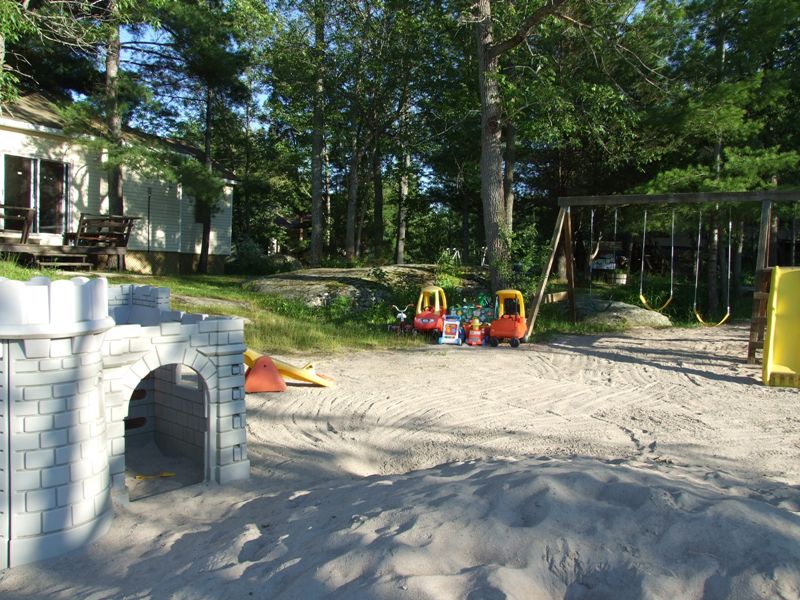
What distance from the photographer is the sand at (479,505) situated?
9.77ft

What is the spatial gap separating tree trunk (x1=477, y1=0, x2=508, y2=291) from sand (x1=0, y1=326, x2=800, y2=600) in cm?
700

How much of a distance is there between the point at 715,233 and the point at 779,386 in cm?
1117

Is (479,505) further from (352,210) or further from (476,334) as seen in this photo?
(352,210)

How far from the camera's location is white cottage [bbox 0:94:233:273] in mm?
17266

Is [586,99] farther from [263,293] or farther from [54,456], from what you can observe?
[54,456]

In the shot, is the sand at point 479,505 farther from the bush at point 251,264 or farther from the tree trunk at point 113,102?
the bush at point 251,264

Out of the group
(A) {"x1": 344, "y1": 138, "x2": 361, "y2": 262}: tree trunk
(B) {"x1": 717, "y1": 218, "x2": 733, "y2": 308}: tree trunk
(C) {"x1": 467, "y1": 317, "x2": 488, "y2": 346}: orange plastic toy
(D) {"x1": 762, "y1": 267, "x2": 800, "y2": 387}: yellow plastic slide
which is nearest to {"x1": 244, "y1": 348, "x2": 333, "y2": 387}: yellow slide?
(C) {"x1": 467, "y1": 317, "x2": 488, "y2": 346}: orange plastic toy

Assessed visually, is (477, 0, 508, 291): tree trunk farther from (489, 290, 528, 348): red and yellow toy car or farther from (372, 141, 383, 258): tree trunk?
(372, 141, 383, 258): tree trunk

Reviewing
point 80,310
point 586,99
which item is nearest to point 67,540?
point 80,310

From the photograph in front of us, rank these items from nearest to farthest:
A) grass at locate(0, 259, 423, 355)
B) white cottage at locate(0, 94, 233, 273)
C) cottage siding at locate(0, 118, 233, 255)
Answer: grass at locate(0, 259, 423, 355) < white cottage at locate(0, 94, 233, 273) < cottage siding at locate(0, 118, 233, 255)

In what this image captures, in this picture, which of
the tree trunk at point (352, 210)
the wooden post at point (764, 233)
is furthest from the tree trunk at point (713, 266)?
the tree trunk at point (352, 210)

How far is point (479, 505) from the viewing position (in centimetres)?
368

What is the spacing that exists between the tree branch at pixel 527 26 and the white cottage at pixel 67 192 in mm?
10563

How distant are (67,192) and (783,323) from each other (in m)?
17.9
